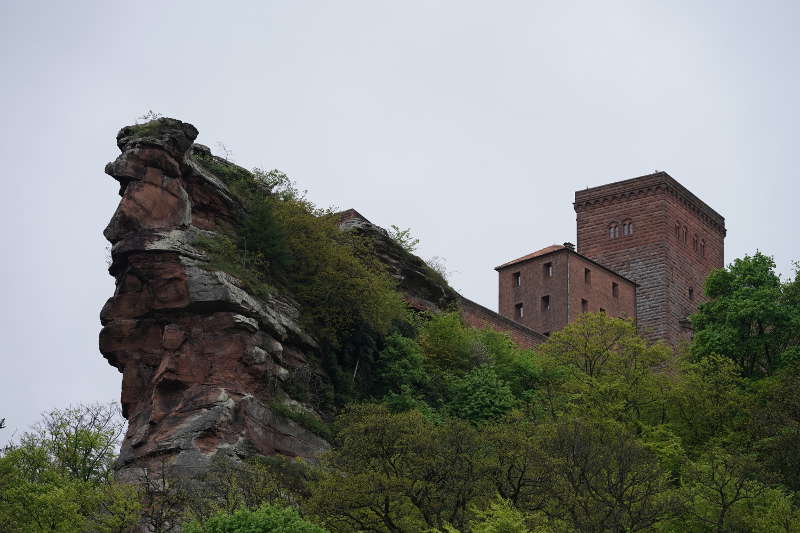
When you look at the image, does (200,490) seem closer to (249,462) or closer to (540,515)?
(249,462)

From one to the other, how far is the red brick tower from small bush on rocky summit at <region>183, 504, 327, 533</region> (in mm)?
59161

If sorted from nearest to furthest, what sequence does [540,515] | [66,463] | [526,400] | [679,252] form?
[540,515] < [66,463] < [526,400] < [679,252]

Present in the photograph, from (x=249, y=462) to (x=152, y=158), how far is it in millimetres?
11476

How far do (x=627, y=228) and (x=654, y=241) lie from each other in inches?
103

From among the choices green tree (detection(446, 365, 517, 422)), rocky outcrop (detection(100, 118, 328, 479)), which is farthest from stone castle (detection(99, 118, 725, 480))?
green tree (detection(446, 365, 517, 422))

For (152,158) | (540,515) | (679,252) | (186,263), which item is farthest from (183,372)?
(679,252)

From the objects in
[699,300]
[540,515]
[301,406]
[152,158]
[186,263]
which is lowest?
[540,515]

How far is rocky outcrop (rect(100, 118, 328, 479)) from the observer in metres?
43.6

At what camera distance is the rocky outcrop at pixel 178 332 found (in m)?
43.6

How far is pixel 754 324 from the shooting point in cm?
5619

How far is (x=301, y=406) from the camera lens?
47.1 meters

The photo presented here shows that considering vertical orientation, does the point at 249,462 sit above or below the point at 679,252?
below

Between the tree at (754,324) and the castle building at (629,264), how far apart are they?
25.5m

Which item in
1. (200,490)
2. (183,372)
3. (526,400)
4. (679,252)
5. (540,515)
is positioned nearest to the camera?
(540,515)
